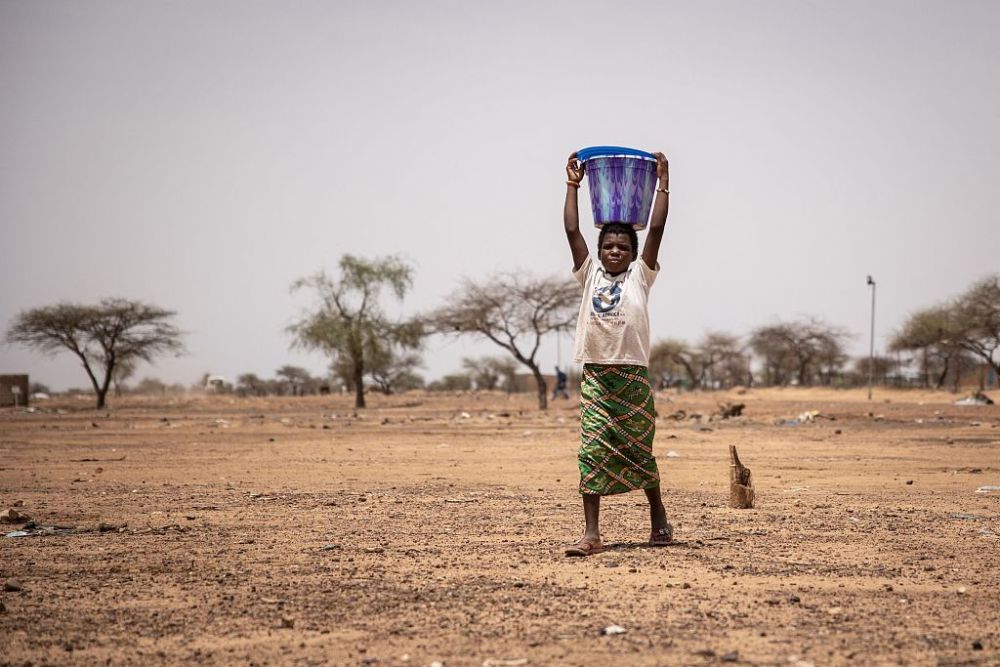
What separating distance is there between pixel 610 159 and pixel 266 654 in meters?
3.50

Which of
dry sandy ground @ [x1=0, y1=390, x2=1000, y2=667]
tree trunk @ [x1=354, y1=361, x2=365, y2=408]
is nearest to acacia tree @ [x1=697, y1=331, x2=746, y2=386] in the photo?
tree trunk @ [x1=354, y1=361, x2=365, y2=408]

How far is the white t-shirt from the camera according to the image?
6.23 m

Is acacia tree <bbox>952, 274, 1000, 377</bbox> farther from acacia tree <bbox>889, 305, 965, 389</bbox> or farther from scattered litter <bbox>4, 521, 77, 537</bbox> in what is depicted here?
scattered litter <bbox>4, 521, 77, 537</bbox>

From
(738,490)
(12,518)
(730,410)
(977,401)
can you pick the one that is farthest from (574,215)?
(977,401)

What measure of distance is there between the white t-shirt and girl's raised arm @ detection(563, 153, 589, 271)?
21cm

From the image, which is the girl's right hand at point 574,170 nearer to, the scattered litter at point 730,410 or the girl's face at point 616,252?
the girl's face at point 616,252

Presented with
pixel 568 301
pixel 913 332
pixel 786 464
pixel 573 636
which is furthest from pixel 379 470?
pixel 913 332

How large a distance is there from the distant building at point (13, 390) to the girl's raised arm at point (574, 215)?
155 feet

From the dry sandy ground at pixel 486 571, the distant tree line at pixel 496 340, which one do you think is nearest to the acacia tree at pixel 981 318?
the distant tree line at pixel 496 340

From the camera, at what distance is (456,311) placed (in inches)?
1802

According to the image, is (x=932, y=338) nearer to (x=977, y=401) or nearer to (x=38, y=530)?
(x=977, y=401)

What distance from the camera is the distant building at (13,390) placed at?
4847cm

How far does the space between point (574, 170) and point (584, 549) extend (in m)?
2.28

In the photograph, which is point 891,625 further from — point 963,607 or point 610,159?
point 610,159
